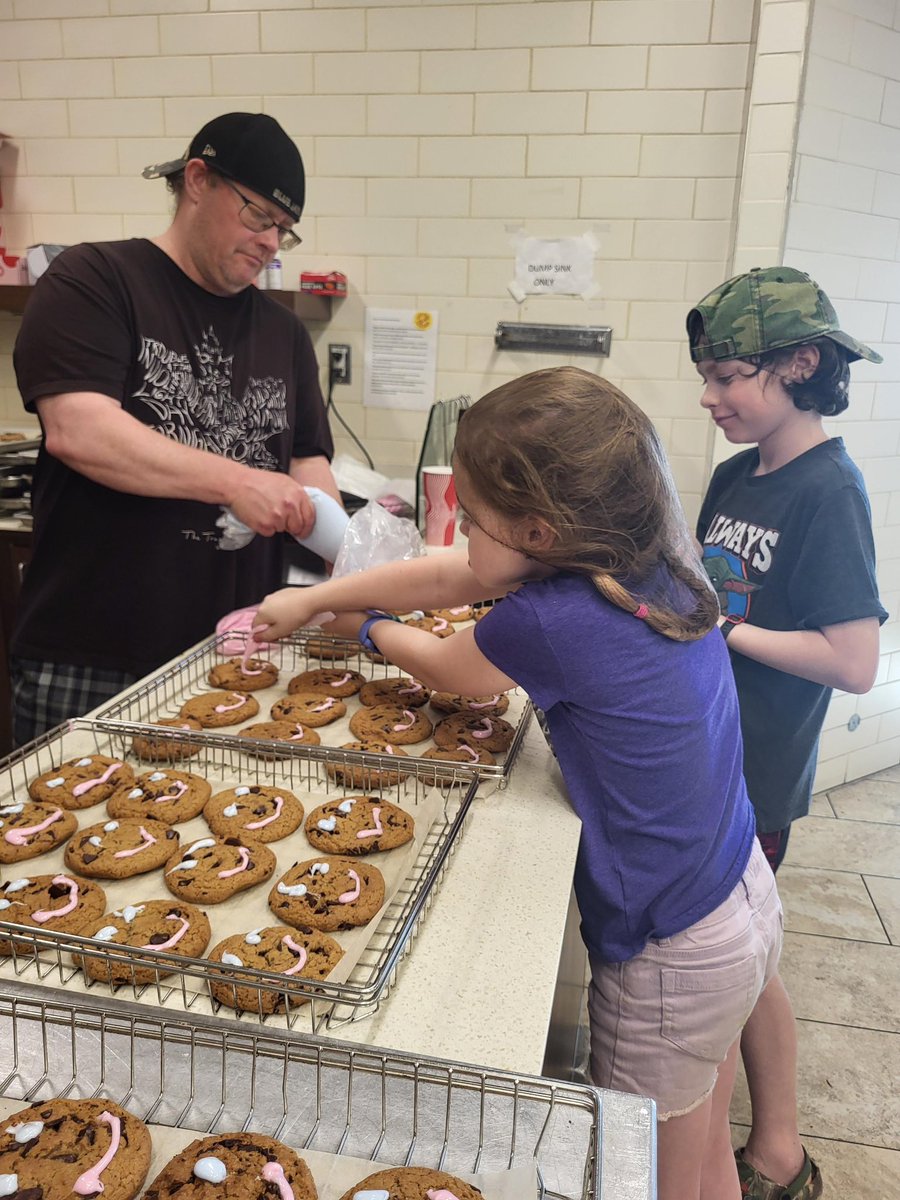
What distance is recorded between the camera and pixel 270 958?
95cm

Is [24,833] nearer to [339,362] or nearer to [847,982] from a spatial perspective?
[847,982]

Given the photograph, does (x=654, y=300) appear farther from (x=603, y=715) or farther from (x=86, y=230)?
(x=603, y=715)

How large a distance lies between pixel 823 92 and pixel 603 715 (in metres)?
2.58

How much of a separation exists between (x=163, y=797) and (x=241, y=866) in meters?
0.21

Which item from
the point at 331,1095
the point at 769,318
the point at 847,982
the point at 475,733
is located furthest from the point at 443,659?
the point at 847,982

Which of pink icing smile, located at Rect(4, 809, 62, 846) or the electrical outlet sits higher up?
the electrical outlet

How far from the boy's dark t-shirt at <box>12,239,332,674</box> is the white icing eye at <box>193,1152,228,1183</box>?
1318 millimetres

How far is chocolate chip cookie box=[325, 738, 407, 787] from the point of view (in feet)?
4.29

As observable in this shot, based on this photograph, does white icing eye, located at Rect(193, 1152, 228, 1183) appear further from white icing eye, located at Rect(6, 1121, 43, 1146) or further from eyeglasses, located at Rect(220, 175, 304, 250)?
eyeglasses, located at Rect(220, 175, 304, 250)

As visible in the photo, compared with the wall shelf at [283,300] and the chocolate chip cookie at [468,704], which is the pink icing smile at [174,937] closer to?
the chocolate chip cookie at [468,704]

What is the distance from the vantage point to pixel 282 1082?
0.79m

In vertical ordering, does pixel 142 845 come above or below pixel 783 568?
below

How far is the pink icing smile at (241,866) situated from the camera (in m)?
Result: 1.09

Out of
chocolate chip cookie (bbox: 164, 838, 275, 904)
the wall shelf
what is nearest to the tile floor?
chocolate chip cookie (bbox: 164, 838, 275, 904)
